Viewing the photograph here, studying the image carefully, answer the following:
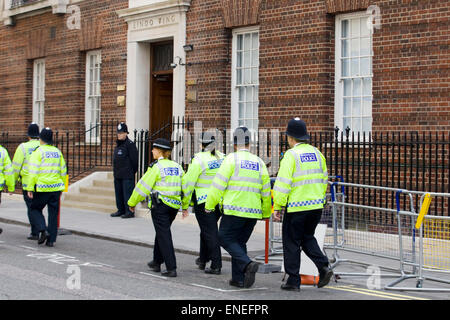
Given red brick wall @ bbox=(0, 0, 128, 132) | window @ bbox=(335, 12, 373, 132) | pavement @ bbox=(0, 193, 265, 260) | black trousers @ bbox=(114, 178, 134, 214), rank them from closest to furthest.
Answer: pavement @ bbox=(0, 193, 265, 260)
window @ bbox=(335, 12, 373, 132)
black trousers @ bbox=(114, 178, 134, 214)
red brick wall @ bbox=(0, 0, 128, 132)

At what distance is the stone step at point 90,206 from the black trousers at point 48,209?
15.9 ft

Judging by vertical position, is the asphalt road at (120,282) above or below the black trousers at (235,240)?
below

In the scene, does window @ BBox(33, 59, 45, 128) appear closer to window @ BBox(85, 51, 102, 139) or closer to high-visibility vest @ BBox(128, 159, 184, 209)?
window @ BBox(85, 51, 102, 139)

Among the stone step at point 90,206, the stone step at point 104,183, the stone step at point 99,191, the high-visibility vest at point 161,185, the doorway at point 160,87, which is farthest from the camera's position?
the doorway at point 160,87

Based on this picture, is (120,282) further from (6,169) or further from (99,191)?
(99,191)

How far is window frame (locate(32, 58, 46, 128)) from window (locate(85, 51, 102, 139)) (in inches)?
93.7

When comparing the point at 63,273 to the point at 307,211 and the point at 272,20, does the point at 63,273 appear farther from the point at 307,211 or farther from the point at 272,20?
Answer: the point at 272,20

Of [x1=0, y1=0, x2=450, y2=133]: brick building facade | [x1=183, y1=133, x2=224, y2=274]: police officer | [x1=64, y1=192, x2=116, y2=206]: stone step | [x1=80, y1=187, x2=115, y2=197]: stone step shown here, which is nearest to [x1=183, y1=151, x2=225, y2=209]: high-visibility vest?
[x1=183, y1=133, x2=224, y2=274]: police officer

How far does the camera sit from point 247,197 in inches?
353

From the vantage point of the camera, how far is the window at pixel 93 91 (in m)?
20.6

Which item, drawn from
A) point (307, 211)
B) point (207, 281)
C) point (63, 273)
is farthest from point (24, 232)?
point (307, 211)

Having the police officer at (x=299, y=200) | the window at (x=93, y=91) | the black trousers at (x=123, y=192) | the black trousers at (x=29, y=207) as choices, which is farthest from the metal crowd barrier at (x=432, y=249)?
the window at (x=93, y=91)

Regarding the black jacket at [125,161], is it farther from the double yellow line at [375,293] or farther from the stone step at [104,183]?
the double yellow line at [375,293]

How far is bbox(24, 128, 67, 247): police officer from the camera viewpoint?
39.7 ft
